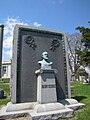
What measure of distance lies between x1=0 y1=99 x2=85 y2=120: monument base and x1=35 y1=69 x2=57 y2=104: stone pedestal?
8.7 inches

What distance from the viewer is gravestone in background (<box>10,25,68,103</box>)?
Answer: 18.2ft

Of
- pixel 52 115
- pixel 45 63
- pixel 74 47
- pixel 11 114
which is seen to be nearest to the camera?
pixel 52 115


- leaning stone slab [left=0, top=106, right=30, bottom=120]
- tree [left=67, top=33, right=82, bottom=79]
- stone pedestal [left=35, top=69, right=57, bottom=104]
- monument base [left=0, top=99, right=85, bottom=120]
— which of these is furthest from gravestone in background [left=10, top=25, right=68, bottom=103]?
tree [left=67, top=33, right=82, bottom=79]

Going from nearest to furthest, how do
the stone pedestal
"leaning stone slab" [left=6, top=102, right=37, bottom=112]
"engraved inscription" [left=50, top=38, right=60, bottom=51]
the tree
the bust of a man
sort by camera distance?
"leaning stone slab" [left=6, top=102, right=37, bottom=112] < the stone pedestal < the bust of a man < "engraved inscription" [left=50, top=38, right=60, bottom=51] < the tree

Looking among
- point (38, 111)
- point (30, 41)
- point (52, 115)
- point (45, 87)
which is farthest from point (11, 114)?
point (30, 41)

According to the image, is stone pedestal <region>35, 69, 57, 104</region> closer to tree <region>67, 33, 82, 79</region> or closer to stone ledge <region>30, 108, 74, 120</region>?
stone ledge <region>30, 108, 74, 120</region>

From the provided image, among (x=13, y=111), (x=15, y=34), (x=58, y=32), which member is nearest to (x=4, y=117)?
(x=13, y=111)

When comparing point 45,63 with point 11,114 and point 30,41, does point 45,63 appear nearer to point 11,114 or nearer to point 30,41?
point 30,41

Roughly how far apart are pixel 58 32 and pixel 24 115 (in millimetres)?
3857

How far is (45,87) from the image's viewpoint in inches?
211

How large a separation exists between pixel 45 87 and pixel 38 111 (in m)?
0.89

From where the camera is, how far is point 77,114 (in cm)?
515

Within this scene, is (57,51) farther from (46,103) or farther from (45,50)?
(46,103)

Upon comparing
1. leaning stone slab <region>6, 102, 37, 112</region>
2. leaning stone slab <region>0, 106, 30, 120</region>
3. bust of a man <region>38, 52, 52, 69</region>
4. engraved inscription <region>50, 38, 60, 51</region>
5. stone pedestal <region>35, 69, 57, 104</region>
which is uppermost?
→ engraved inscription <region>50, 38, 60, 51</region>
